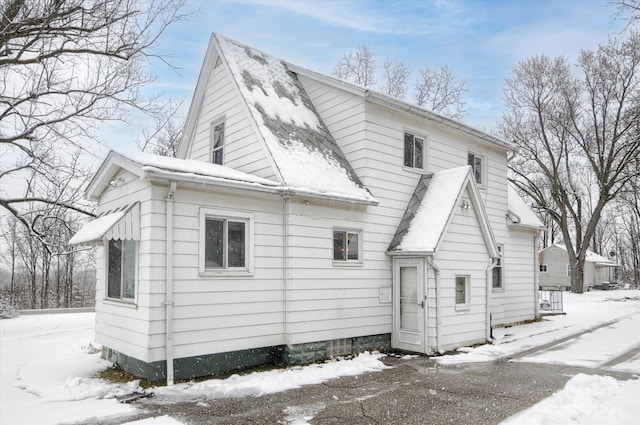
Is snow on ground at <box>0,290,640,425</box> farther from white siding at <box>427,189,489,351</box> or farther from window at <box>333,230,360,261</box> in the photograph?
window at <box>333,230,360,261</box>

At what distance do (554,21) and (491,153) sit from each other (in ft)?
18.6

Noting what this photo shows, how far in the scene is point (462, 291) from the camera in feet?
37.8

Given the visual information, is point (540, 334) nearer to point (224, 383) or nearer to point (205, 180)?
point (224, 383)

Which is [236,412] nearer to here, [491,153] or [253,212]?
[253,212]

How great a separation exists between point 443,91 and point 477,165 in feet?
57.3

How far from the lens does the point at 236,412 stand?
6.34 m

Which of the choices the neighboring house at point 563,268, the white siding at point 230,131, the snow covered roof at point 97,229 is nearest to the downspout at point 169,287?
the snow covered roof at point 97,229

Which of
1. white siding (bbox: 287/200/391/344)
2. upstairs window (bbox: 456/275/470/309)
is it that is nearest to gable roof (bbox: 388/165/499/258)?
white siding (bbox: 287/200/391/344)

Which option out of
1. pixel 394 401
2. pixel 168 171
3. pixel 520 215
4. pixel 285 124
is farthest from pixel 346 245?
pixel 520 215

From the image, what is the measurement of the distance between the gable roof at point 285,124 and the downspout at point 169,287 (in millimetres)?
2356

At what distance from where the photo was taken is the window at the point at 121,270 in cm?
870

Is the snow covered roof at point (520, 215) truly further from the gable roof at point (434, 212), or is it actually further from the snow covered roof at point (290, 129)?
the snow covered roof at point (290, 129)

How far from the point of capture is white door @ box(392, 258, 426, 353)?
10648 mm

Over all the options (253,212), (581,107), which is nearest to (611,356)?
(253,212)
